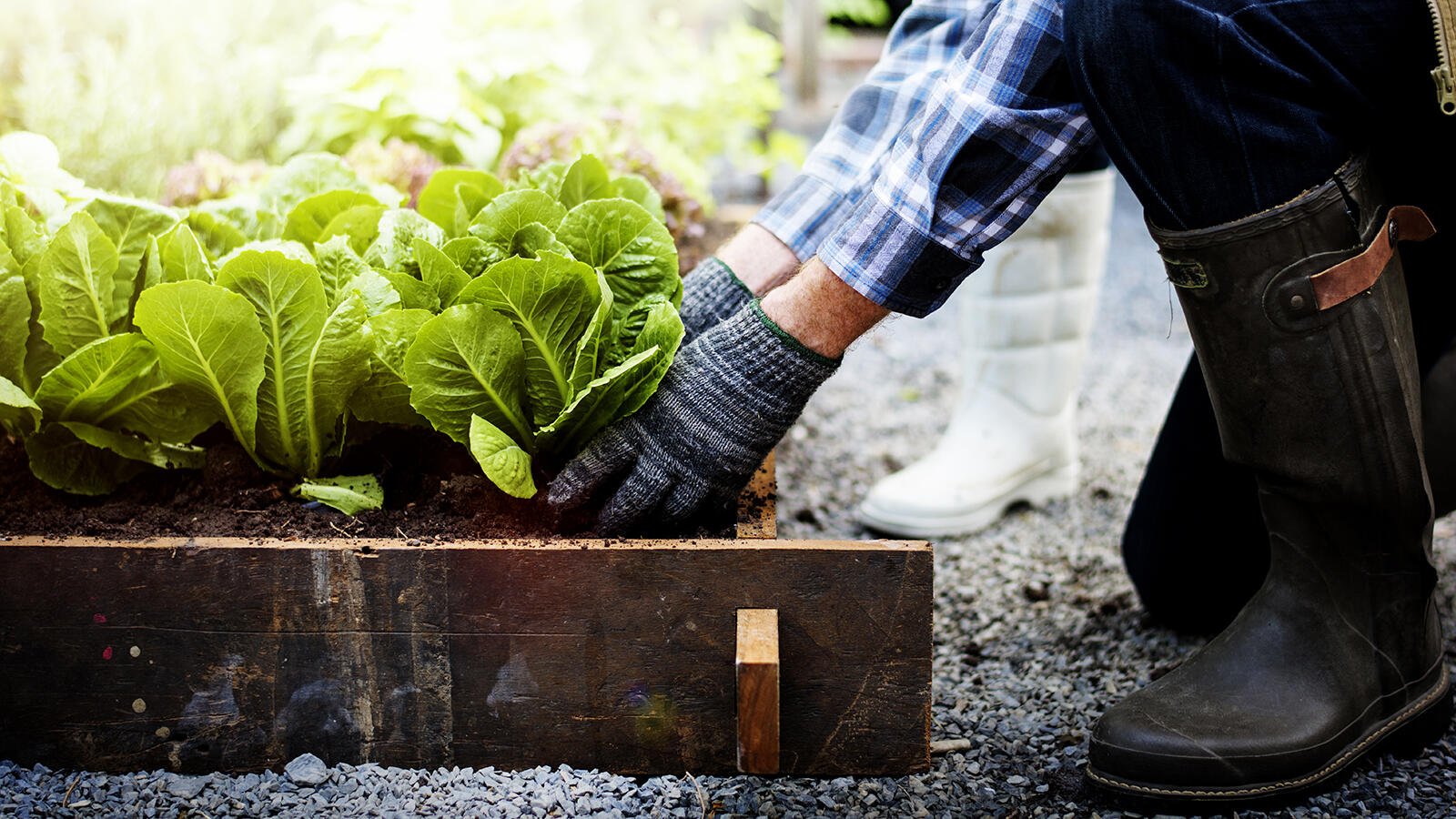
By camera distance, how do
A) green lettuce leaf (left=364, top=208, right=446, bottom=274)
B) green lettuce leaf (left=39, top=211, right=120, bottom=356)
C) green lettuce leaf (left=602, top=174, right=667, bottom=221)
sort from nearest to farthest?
green lettuce leaf (left=39, top=211, right=120, bottom=356) < green lettuce leaf (left=364, top=208, right=446, bottom=274) < green lettuce leaf (left=602, top=174, right=667, bottom=221)

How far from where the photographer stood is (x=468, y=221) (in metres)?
1.58

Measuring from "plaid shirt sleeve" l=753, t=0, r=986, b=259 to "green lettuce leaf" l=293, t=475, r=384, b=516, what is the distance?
0.65m

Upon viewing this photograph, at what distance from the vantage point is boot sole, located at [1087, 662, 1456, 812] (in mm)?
1274

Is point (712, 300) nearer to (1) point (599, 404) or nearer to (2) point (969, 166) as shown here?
(1) point (599, 404)

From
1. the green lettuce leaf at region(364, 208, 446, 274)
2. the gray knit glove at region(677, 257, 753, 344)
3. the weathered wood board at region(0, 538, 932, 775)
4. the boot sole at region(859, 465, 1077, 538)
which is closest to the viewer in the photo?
the weathered wood board at region(0, 538, 932, 775)

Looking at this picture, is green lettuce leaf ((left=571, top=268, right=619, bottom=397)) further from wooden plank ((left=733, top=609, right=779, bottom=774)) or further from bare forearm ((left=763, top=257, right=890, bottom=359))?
wooden plank ((left=733, top=609, right=779, bottom=774))

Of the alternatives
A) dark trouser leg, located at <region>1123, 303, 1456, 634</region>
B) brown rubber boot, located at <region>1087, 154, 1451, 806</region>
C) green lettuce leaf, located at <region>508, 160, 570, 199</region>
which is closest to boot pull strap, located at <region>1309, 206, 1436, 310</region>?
brown rubber boot, located at <region>1087, 154, 1451, 806</region>

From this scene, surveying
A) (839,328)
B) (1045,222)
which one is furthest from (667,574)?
(1045,222)

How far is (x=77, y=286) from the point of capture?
135 cm

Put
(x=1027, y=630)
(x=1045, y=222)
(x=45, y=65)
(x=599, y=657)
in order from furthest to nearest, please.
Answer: (x=45, y=65) → (x=1045, y=222) → (x=1027, y=630) → (x=599, y=657)

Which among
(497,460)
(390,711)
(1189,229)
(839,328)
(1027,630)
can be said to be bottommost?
(1027,630)

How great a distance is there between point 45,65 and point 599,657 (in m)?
2.15

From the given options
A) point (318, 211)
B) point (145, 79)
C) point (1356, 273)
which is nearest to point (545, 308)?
point (318, 211)

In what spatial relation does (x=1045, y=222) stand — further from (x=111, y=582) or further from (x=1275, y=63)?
(x=111, y=582)
